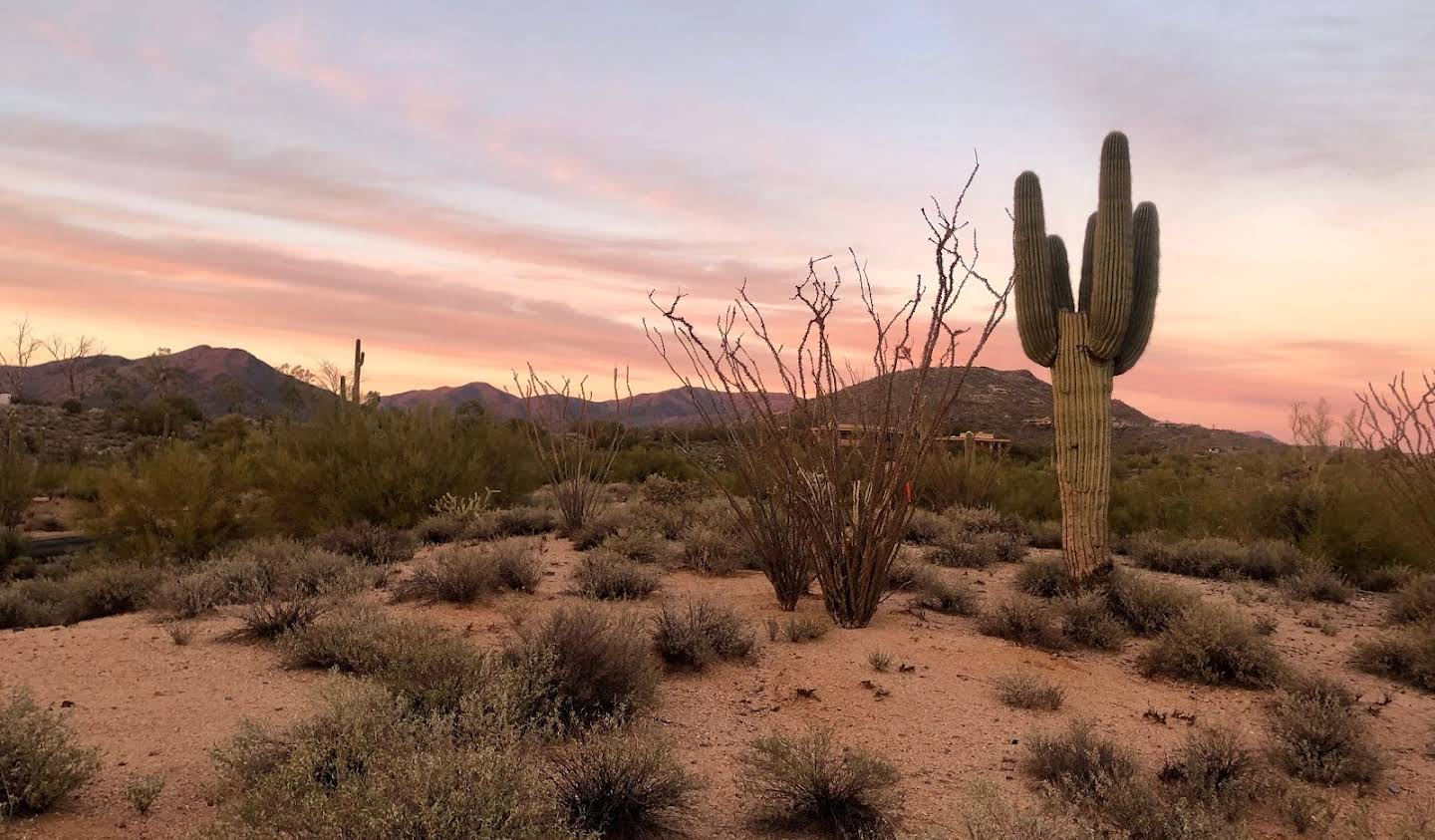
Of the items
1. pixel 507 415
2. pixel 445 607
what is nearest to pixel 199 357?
pixel 507 415

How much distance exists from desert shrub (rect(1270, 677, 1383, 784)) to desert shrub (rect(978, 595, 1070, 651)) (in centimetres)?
212

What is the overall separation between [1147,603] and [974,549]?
128 inches

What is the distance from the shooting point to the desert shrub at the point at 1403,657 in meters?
7.31

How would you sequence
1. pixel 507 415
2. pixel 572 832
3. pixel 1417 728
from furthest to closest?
pixel 507 415 < pixel 1417 728 < pixel 572 832

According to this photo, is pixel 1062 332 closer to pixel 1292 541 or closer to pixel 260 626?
pixel 1292 541

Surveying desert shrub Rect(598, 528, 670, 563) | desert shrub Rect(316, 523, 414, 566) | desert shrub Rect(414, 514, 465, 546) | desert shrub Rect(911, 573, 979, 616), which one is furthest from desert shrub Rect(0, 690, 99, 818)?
desert shrub Rect(414, 514, 465, 546)

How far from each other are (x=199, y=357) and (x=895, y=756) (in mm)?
119035

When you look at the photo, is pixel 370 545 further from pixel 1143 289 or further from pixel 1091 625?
pixel 1143 289

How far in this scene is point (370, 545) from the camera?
11.2 meters

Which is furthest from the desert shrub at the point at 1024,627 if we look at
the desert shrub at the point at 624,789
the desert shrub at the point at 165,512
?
the desert shrub at the point at 165,512

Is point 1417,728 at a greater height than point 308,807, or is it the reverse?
point 308,807

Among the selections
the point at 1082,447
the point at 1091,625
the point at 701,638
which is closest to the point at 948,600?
the point at 1091,625

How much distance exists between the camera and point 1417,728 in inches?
249

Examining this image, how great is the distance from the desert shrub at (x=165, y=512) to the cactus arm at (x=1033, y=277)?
10.7 m
